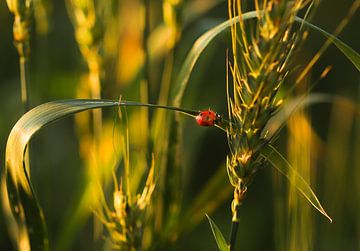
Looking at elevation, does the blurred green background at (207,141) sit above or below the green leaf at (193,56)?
below

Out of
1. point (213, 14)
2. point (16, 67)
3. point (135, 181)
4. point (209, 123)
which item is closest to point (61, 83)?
point (16, 67)

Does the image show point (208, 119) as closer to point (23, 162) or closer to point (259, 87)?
point (259, 87)

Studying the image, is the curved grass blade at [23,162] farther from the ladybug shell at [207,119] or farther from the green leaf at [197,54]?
the green leaf at [197,54]

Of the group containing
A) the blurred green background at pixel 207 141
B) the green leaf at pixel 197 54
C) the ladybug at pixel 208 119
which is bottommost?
the blurred green background at pixel 207 141

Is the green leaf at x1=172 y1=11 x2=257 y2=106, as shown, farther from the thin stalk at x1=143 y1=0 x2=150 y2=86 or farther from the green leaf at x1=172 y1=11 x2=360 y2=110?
the thin stalk at x1=143 y1=0 x2=150 y2=86

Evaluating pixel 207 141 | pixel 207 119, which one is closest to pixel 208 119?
pixel 207 119

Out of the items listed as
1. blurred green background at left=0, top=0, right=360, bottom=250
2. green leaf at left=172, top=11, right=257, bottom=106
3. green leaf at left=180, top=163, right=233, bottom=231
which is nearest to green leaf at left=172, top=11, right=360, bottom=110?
green leaf at left=172, top=11, right=257, bottom=106

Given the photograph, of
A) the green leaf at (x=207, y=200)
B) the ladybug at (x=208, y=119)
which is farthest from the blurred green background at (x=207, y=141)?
the ladybug at (x=208, y=119)
